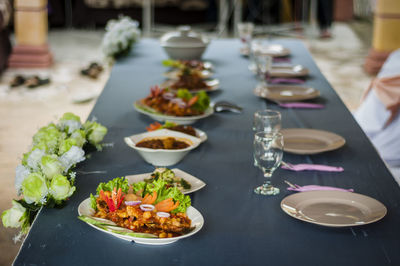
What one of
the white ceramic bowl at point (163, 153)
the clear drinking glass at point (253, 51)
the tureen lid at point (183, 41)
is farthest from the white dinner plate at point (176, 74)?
the white ceramic bowl at point (163, 153)

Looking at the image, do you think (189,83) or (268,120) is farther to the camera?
(189,83)

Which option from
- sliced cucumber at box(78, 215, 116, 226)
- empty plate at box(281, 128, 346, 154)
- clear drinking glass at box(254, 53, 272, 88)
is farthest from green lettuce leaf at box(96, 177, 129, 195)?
clear drinking glass at box(254, 53, 272, 88)

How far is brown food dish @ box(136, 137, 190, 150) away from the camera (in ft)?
5.10

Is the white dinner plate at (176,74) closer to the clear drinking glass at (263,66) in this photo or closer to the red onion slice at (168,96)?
the clear drinking glass at (263,66)

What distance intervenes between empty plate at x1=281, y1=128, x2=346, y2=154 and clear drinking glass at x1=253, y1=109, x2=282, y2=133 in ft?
0.19

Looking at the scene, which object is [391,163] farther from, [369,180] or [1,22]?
[1,22]

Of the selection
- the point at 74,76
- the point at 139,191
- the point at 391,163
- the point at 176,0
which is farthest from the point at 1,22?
the point at 139,191

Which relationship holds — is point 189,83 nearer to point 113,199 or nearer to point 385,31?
point 113,199

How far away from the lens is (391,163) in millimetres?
2516

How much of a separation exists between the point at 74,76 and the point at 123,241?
4437mm

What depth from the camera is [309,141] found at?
175 centimetres

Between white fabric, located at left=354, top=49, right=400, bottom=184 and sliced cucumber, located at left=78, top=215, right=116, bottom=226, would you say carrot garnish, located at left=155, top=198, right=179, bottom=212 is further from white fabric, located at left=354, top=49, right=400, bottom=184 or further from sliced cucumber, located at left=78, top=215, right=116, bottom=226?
white fabric, located at left=354, top=49, right=400, bottom=184

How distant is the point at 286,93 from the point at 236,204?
3.55 feet

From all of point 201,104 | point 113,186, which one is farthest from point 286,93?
point 113,186
